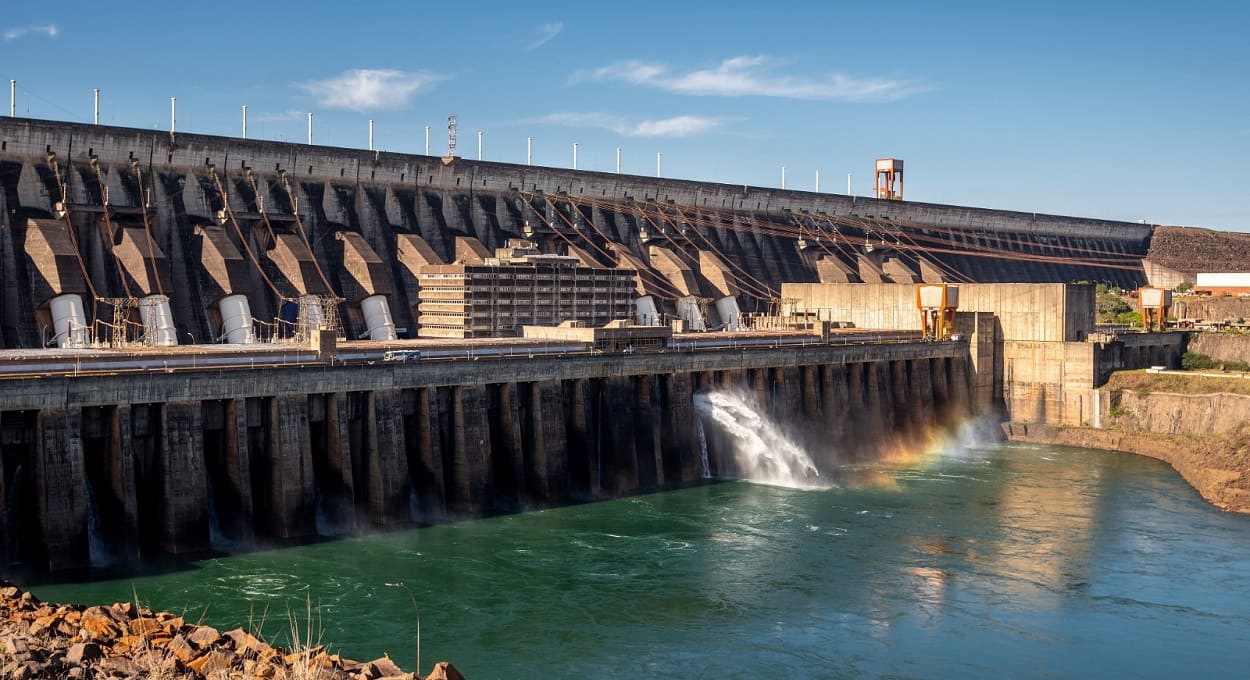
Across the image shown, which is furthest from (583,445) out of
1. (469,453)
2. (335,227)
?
A: (335,227)

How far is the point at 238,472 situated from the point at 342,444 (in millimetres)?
4581

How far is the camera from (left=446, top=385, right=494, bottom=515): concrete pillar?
50.9 m

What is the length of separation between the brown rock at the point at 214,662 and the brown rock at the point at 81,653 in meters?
1.77

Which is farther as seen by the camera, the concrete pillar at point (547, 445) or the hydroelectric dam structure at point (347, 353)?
the concrete pillar at point (547, 445)

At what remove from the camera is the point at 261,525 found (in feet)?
149

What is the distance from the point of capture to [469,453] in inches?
2028

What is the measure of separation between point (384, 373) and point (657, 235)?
57553mm

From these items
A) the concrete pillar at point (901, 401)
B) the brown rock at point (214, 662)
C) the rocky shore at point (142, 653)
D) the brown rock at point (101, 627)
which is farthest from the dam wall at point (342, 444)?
the brown rock at point (214, 662)

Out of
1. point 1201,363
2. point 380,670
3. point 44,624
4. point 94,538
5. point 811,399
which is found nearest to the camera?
point 380,670

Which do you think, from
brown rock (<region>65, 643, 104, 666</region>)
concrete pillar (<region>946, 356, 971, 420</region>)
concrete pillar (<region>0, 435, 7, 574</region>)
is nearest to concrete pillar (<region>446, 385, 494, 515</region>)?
concrete pillar (<region>0, 435, 7, 574</region>)

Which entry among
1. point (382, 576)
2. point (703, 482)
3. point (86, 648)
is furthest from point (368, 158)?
point (86, 648)

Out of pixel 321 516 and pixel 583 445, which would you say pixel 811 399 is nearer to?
pixel 583 445

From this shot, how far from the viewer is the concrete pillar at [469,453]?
50938mm

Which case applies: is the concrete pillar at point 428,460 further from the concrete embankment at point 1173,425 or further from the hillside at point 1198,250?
the hillside at point 1198,250
